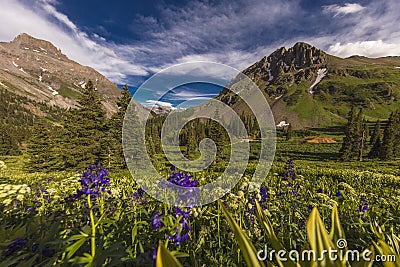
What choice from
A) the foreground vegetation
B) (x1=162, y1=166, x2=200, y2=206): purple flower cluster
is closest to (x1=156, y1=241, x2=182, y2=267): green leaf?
the foreground vegetation

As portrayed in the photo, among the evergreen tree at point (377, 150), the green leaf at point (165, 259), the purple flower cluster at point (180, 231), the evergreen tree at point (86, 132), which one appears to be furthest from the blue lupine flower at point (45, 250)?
the evergreen tree at point (377, 150)

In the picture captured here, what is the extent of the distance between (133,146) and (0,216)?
52.6ft

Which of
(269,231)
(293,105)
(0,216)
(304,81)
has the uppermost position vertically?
(304,81)

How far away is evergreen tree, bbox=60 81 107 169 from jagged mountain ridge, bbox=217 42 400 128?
308ft

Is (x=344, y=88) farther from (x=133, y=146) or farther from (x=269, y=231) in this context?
(x=269, y=231)

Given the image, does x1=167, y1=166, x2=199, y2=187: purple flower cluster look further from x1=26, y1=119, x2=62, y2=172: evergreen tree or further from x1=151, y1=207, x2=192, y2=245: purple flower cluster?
x1=26, y1=119, x2=62, y2=172: evergreen tree

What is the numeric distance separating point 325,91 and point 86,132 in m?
159

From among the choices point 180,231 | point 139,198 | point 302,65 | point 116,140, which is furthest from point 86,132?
point 302,65

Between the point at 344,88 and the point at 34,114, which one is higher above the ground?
the point at 344,88

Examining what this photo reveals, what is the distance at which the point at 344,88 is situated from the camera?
466ft

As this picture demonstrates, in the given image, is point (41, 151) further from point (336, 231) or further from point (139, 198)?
point (336, 231)

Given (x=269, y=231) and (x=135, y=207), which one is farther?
(x=135, y=207)

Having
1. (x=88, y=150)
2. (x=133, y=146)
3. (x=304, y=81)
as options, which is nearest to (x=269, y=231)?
(x=133, y=146)

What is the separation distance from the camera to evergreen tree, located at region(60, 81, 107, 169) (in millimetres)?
21359
